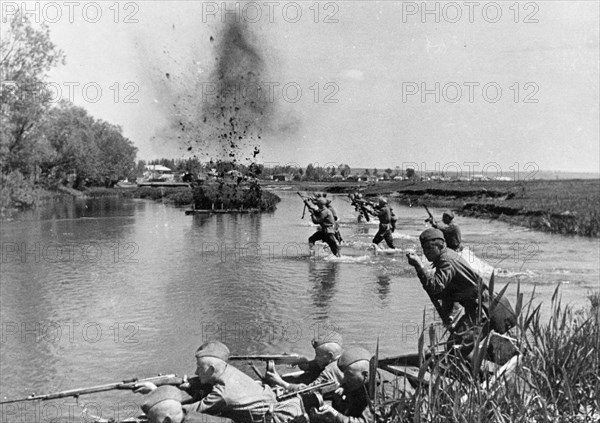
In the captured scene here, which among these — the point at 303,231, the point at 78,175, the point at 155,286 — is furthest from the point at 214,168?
the point at 78,175

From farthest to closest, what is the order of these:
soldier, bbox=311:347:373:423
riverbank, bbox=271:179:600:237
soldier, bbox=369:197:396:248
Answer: riverbank, bbox=271:179:600:237 → soldier, bbox=369:197:396:248 → soldier, bbox=311:347:373:423

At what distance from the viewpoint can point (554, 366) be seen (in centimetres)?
598

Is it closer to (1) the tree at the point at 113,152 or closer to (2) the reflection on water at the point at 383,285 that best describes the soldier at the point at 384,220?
(2) the reflection on water at the point at 383,285

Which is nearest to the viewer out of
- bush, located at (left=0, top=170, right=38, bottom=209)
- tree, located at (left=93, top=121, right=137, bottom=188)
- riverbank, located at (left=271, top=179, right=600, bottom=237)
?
riverbank, located at (left=271, top=179, right=600, bottom=237)

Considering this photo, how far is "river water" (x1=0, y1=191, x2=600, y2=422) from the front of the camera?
10703mm

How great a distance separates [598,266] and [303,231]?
1602 centimetres

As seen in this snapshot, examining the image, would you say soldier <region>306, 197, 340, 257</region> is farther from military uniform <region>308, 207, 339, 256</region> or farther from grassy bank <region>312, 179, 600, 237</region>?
grassy bank <region>312, 179, 600, 237</region>

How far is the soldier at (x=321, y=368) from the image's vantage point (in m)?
6.48

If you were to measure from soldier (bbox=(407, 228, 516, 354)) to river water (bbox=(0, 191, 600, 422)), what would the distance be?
0.44 meters

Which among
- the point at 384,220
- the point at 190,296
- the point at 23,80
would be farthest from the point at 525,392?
the point at 23,80

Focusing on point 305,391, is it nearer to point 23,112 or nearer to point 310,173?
point 310,173

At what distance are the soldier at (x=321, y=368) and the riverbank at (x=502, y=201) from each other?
11400mm

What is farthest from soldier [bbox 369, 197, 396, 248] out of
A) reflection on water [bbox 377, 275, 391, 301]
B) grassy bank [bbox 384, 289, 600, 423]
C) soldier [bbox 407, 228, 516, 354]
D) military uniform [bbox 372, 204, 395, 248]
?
grassy bank [bbox 384, 289, 600, 423]

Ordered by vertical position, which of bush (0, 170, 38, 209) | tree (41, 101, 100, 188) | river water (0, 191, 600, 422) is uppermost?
tree (41, 101, 100, 188)
